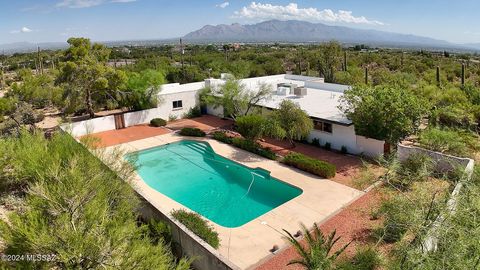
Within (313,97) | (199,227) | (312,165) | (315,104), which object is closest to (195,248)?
(199,227)

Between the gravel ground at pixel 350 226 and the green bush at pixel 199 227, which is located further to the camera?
the green bush at pixel 199 227

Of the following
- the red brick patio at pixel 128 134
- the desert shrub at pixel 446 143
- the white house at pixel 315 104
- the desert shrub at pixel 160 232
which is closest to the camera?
the desert shrub at pixel 160 232

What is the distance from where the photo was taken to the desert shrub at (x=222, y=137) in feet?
77.3

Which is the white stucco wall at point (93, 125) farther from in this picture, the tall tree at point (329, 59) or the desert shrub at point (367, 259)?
the tall tree at point (329, 59)

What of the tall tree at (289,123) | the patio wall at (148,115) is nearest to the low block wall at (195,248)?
the tall tree at (289,123)

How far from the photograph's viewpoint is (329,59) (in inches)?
1599

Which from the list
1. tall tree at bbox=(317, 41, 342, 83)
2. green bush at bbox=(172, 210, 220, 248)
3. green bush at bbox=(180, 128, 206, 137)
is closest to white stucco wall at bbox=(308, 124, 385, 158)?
green bush at bbox=(180, 128, 206, 137)

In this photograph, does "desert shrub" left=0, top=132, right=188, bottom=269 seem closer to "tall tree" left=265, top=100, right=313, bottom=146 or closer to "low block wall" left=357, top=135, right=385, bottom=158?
"tall tree" left=265, top=100, right=313, bottom=146

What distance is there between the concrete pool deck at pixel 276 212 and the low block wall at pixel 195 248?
1.95 feet

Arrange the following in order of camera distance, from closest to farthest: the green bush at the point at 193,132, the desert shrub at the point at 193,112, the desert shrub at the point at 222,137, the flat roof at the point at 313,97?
1. the flat roof at the point at 313,97
2. the desert shrub at the point at 222,137
3. the green bush at the point at 193,132
4. the desert shrub at the point at 193,112

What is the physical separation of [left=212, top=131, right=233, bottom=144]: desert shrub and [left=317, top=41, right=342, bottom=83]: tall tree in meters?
20.5

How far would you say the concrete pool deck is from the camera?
11484 millimetres

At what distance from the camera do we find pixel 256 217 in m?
14.5

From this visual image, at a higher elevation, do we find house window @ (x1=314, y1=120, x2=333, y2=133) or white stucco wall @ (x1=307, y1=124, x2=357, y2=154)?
house window @ (x1=314, y1=120, x2=333, y2=133)
